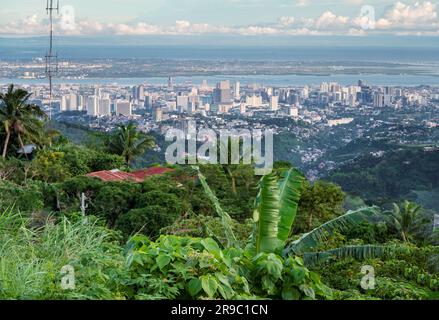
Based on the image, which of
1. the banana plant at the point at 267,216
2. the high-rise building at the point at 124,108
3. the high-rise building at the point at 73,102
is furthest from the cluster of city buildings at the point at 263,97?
the banana plant at the point at 267,216

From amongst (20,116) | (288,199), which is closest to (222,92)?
(288,199)

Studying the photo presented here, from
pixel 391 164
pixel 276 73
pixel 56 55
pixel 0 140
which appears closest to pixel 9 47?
pixel 56 55

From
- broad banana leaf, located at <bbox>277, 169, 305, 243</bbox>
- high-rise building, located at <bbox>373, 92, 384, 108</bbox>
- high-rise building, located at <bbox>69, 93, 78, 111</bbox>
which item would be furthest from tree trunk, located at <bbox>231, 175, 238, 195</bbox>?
broad banana leaf, located at <bbox>277, 169, 305, 243</bbox>

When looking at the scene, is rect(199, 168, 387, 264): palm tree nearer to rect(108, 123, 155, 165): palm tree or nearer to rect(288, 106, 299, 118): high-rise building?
rect(288, 106, 299, 118): high-rise building
